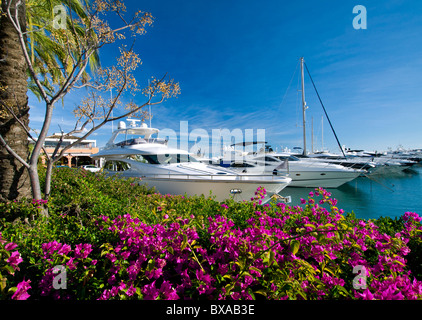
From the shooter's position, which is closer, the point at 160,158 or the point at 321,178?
the point at 160,158

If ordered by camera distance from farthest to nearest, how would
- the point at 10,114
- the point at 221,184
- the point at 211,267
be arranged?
the point at 221,184 < the point at 10,114 < the point at 211,267

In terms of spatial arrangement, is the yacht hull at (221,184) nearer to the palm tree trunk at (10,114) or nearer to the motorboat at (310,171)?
the palm tree trunk at (10,114)

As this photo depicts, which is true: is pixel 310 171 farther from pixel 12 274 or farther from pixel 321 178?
pixel 12 274

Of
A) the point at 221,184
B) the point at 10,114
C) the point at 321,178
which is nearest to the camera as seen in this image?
the point at 10,114

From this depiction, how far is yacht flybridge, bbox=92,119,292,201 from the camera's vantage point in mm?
7633

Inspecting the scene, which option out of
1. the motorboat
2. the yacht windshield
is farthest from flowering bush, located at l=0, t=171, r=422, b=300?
the motorboat

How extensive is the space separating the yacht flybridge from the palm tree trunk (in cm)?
347

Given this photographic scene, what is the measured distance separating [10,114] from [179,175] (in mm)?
5288

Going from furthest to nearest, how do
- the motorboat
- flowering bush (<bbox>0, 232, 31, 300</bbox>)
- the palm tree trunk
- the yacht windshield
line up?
the motorboat
the yacht windshield
the palm tree trunk
flowering bush (<bbox>0, 232, 31, 300</bbox>)

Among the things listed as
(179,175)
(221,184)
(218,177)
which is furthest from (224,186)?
(179,175)

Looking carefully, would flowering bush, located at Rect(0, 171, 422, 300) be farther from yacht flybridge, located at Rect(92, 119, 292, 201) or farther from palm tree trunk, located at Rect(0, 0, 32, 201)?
yacht flybridge, located at Rect(92, 119, 292, 201)

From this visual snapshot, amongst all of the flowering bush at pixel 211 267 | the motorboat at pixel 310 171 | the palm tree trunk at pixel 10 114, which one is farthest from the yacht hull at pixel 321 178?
the palm tree trunk at pixel 10 114

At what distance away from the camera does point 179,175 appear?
8.05 m

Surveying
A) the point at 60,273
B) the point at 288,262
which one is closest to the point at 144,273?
the point at 60,273
